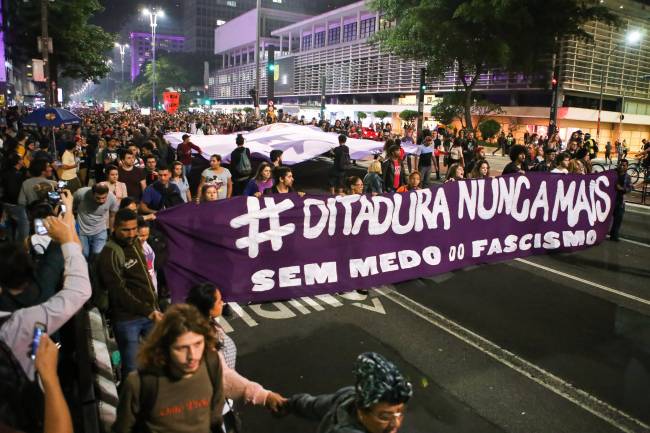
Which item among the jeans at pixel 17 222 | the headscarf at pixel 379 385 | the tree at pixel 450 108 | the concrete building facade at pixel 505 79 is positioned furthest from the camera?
the concrete building facade at pixel 505 79

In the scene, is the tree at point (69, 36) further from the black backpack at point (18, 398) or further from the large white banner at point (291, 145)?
the black backpack at point (18, 398)

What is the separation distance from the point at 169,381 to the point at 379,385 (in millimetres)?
1061

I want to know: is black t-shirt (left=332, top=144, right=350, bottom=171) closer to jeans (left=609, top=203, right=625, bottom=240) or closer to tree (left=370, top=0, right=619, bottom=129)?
jeans (left=609, top=203, right=625, bottom=240)

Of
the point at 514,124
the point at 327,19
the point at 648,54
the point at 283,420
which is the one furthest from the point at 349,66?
the point at 283,420

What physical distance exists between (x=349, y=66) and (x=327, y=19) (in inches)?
409

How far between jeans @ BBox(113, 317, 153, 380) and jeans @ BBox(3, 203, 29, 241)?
14.8 feet

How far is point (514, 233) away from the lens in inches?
348

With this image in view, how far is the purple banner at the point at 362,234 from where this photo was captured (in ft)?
20.6

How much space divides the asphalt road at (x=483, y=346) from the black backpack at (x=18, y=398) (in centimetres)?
237

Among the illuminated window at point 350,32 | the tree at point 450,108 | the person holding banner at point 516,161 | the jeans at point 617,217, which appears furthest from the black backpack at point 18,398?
the illuminated window at point 350,32

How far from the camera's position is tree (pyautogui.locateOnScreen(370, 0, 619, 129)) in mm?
28672

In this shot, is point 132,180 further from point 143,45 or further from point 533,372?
point 143,45

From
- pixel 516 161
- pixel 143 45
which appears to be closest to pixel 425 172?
pixel 516 161

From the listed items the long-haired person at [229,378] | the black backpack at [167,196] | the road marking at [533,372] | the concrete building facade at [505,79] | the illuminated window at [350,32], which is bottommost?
the road marking at [533,372]
